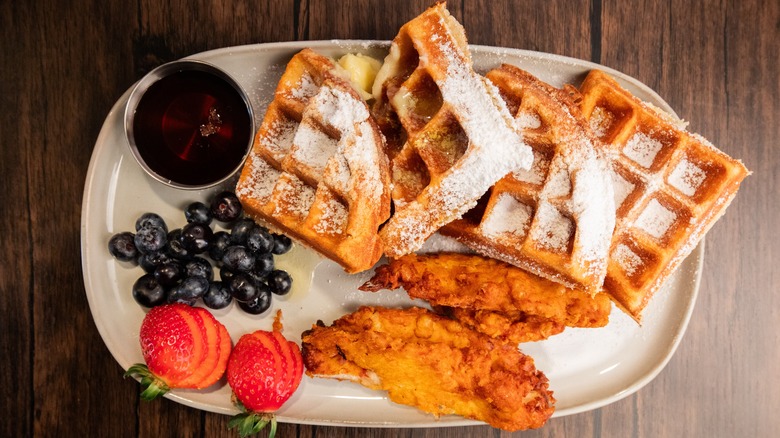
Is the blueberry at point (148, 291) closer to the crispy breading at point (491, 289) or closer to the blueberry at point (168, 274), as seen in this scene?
the blueberry at point (168, 274)

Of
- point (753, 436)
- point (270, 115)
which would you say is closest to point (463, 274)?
point (270, 115)

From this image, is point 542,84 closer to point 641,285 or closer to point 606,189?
point 606,189

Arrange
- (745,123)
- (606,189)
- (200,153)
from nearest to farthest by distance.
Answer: (606,189) < (200,153) < (745,123)

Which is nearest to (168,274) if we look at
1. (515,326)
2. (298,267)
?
(298,267)

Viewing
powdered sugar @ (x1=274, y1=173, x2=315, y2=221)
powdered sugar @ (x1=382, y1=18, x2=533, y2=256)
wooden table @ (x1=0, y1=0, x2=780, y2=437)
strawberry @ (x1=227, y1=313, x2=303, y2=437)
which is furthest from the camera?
wooden table @ (x1=0, y1=0, x2=780, y2=437)

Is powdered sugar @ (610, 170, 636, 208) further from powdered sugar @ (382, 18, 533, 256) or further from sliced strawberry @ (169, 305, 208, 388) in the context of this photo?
sliced strawberry @ (169, 305, 208, 388)

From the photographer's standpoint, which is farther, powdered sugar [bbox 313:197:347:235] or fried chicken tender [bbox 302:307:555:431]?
fried chicken tender [bbox 302:307:555:431]

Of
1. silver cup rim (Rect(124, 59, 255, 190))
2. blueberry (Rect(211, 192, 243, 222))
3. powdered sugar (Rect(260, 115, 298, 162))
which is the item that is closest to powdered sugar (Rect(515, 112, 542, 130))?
powdered sugar (Rect(260, 115, 298, 162))
